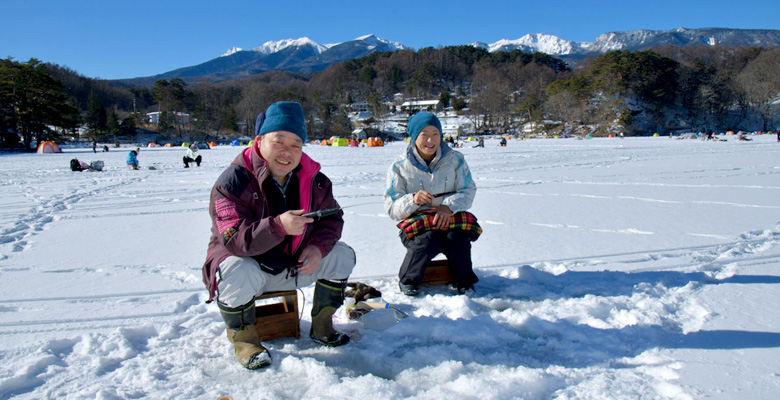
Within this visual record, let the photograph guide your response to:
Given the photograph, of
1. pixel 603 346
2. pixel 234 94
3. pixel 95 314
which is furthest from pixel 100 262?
pixel 234 94

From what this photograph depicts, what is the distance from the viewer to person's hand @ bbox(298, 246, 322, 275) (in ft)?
6.52

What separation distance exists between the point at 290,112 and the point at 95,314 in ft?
5.40

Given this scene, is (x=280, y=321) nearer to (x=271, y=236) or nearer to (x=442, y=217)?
(x=271, y=236)

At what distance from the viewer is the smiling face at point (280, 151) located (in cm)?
201

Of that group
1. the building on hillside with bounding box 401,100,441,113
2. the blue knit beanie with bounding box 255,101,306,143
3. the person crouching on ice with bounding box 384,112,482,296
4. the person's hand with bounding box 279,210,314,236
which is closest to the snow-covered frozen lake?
the person crouching on ice with bounding box 384,112,482,296

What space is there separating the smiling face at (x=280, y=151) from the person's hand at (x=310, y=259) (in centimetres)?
40

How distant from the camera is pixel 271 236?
1.81 metres

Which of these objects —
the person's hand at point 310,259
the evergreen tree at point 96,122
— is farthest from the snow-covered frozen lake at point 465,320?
the evergreen tree at point 96,122

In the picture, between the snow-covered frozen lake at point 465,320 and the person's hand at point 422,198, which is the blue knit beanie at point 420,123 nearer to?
the person's hand at point 422,198

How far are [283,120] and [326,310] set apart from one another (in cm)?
95

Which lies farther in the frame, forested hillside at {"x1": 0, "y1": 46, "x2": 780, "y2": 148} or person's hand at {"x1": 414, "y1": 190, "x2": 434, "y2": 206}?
forested hillside at {"x1": 0, "y1": 46, "x2": 780, "y2": 148}

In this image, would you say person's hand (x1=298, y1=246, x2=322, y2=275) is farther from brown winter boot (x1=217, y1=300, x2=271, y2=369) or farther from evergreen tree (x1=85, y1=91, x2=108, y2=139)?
evergreen tree (x1=85, y1=91, x2=108, y2=139)

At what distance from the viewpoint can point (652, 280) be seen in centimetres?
288

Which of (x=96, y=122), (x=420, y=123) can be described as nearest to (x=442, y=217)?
(x=420, y=123)
